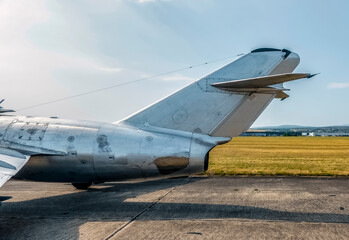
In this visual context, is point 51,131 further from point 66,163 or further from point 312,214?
point 312,214

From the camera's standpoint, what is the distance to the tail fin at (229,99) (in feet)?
31.0

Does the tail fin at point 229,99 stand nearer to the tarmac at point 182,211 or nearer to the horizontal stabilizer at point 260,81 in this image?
the horizontal stabilizer at point 260,81

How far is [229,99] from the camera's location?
9.49 m

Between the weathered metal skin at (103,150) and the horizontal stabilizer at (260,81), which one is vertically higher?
the horizontal stabilizer at (260,81)

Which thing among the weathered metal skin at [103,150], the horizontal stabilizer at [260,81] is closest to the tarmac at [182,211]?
the weathered metal skin at [103,150]

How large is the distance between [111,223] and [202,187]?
5.88 meters

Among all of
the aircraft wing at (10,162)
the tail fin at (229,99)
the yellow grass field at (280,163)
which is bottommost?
the yellow grass field at (280,163)

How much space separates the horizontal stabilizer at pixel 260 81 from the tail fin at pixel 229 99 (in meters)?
0.13

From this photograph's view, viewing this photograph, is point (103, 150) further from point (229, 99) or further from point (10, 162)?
point (229, 99)

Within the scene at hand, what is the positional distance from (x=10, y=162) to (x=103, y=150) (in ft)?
9.23

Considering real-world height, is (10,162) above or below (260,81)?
below

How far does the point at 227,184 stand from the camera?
13766 mm

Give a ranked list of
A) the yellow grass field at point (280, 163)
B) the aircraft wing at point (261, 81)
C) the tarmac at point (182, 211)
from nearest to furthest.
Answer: the tarmac at point (182, 211) < the aircraft wing at point (261, 81) < the yellow grass field at point (280, 163)

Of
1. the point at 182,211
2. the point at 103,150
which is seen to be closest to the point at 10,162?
the point at 103,150
